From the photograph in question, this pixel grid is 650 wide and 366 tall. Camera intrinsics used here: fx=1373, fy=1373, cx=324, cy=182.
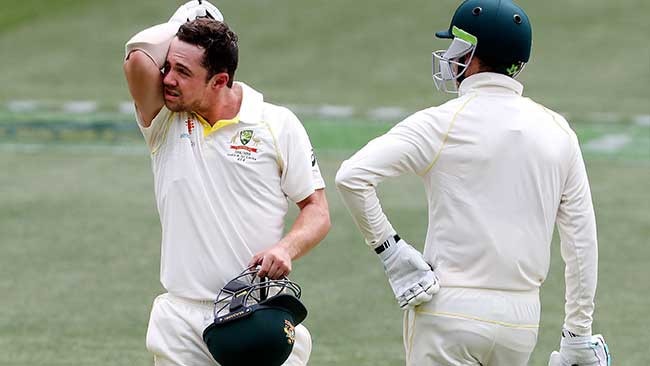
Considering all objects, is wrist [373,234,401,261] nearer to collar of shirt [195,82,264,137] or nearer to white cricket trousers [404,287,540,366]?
white cricket trousers [404,287,540,366]

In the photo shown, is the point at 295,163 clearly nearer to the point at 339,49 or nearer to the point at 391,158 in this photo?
the point at 391,158

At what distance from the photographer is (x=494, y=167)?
16.3 ft

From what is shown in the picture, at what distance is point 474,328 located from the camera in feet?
16.3

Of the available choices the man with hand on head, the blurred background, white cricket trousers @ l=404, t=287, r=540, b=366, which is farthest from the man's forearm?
the blurred background

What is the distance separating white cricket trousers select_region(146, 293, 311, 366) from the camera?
527 centimetres

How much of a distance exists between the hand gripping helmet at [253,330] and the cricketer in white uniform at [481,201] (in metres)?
0.43

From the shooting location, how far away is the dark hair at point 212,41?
17.1ft

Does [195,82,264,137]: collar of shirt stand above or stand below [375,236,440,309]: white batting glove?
above

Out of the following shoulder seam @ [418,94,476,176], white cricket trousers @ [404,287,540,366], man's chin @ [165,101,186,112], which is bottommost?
white cricket trousers @ [404,287,540,366]

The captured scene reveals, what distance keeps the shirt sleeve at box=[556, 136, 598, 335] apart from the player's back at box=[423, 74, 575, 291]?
3.2 inches

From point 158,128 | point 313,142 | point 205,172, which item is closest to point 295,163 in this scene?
point 205,172

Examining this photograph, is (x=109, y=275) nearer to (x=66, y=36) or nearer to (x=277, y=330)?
(x=277, y=330)

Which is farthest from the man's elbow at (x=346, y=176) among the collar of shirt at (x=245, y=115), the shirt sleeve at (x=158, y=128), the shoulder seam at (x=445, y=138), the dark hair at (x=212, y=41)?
the shirt sleeve at (x=158, y=128)

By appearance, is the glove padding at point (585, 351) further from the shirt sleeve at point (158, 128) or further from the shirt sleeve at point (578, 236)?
the shirt sleeve at point (158, 128)
